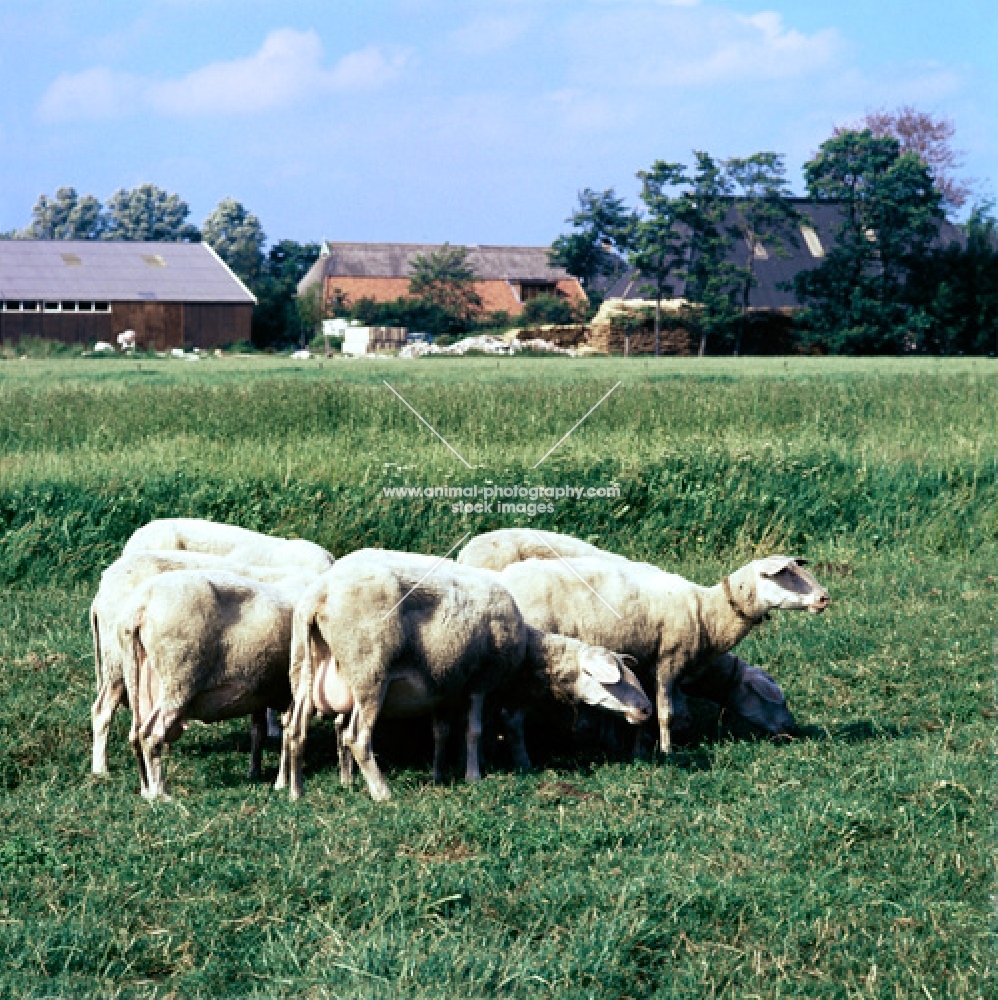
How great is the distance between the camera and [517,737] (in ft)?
27.7

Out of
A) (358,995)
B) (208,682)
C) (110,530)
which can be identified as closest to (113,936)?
(358,995)

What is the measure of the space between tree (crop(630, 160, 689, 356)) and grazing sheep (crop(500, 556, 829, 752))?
50883 mm

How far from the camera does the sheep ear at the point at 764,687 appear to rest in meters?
9.05

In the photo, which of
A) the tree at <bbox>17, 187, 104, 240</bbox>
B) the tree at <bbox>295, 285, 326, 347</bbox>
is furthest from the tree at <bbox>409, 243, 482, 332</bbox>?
the tree at <bbox>17, 187, 104, 240</bbox>

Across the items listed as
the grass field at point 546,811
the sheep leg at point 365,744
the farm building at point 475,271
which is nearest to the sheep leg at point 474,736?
the grass field at point 546,811

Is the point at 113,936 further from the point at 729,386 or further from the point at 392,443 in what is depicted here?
the point at 729,386

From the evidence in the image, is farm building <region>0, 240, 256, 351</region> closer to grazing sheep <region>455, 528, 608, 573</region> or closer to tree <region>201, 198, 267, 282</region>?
tree <region>201, 198, 267, 282</region>

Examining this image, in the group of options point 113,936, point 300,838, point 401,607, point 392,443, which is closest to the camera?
point 113,936

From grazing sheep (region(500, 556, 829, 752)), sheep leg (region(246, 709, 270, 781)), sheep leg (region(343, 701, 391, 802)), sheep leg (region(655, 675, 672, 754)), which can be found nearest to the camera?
sheep leg (region(343, 701, 391, 802))

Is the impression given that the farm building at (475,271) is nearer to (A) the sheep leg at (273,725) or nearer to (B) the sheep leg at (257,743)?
(A) the sheep leg at (273,725)

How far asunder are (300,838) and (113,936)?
1244mm

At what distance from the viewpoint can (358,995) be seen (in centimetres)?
513

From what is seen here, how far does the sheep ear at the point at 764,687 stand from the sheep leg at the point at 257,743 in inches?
127

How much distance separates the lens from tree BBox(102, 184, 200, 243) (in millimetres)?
116625
